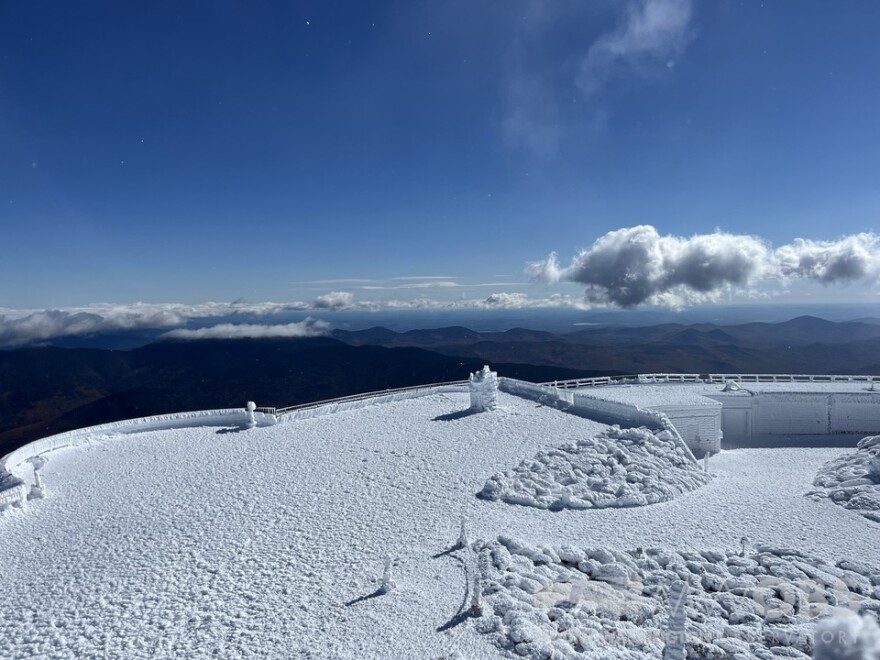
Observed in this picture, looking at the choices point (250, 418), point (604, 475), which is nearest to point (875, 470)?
point (604, 475)

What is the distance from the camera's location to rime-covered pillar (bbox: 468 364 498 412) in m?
28.8

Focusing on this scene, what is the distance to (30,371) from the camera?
5374 inches

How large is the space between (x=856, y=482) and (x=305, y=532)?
22.0m

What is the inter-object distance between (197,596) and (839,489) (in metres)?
23.5

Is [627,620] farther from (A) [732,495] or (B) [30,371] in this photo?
(B) [30,371]

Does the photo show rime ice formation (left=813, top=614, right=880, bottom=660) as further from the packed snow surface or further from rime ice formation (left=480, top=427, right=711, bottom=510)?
rime ice formation (left=480, top=427, right=711, bottom=510)

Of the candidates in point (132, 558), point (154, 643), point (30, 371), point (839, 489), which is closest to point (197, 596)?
point (154, 643)

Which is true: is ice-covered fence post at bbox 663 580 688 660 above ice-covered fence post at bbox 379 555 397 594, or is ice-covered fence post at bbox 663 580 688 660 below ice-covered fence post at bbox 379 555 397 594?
above

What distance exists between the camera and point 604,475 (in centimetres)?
2055

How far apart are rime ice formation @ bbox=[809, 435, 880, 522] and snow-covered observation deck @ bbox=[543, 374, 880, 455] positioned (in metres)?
6.08

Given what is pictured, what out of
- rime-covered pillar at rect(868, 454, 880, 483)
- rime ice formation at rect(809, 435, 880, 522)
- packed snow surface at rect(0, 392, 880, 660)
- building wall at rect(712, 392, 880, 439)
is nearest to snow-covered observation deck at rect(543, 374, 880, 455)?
building wall at rect(712, 392, 880, 439)

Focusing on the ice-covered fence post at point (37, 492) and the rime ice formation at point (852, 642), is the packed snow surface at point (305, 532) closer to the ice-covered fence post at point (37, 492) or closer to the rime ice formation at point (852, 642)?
the ice-covered fence post at point (37, 492)

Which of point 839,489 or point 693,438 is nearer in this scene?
point 839,489

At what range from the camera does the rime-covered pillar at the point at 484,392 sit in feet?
94.6
